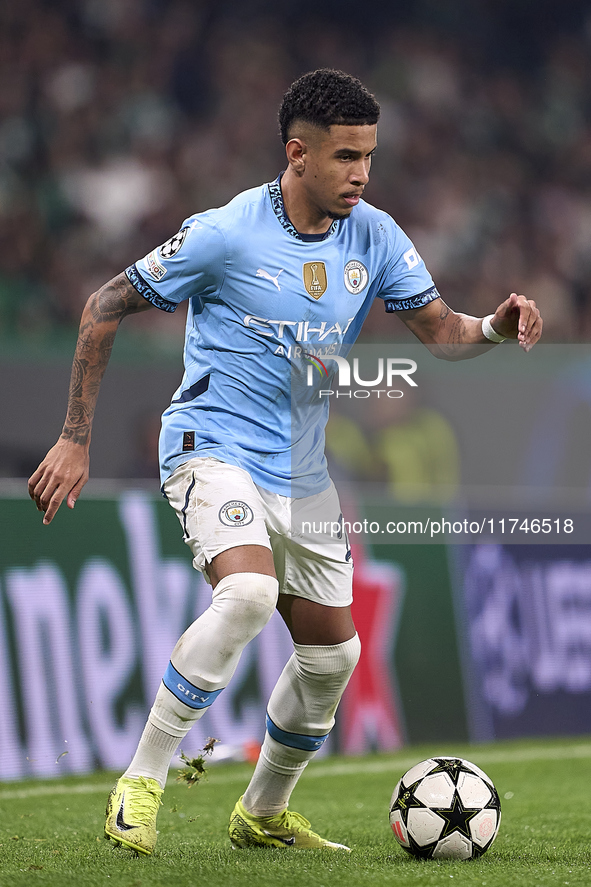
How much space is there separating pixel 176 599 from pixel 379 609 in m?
1.48

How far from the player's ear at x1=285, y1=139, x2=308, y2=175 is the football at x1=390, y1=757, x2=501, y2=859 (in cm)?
213

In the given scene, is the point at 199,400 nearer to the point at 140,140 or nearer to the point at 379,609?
the point at 379,609

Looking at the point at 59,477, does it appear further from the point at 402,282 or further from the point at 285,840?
the point at 285,840

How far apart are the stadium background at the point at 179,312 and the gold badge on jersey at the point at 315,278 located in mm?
3362

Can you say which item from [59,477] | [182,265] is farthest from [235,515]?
[182,265]

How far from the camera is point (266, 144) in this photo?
468 inches

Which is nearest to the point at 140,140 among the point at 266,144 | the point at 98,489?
the point at 266,144

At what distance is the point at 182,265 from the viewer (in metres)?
3.74

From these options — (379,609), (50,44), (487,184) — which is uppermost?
(50,44)

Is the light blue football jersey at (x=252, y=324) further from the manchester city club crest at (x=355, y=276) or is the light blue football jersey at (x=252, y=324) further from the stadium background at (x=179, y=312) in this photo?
the stadium background at (x=179, y=312)

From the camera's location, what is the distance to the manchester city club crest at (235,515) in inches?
141

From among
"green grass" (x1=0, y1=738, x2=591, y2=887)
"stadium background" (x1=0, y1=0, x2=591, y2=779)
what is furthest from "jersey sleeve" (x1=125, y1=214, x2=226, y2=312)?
"stadium background" (x1=0, y1=0, x2=591, y2=779)

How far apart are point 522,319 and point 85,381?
1479mm

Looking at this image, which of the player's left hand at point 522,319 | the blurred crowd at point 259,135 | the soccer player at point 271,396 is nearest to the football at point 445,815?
the soccer player at point 271,396
